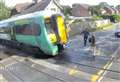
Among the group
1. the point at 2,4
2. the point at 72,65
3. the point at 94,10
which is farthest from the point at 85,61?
the point at 94,10

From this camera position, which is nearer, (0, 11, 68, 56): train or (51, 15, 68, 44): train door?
(0, 11, 68, 56): train

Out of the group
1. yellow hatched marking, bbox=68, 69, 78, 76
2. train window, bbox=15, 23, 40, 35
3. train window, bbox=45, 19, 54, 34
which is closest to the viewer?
yellow hatched marking, bbox=68, 69, 78, 76

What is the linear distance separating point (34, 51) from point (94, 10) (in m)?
58.7

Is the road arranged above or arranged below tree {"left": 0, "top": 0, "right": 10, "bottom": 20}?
below

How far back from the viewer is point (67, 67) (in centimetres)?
1844

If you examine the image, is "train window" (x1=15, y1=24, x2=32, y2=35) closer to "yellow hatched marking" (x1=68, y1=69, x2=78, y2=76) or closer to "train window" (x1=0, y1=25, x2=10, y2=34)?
"train window" (x1=0, y1=25, x2=10, y2=34)

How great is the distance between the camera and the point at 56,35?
847 inches

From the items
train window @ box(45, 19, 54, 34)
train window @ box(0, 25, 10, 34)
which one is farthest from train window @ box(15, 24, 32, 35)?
train window @ box(0, 25, 10, 34)

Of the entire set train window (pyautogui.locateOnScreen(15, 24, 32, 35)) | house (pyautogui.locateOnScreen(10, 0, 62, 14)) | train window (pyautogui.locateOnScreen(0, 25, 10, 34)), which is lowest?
train window (pyautogui.locateOnScreen(0, 25, 10, 34))

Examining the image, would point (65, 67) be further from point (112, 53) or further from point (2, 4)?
point (2, 4)

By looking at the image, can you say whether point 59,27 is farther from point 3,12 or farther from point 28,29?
point 3,12

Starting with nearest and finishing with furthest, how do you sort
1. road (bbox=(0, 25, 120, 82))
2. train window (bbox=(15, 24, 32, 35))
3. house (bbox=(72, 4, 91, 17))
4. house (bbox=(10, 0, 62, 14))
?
road (bbox=(0, 25, 120, 82)) → train window (bbox=(15, 24, 32, 35)) → house (bbox=(10, 0, 62, 14)) → house (bbox=(72, 4, 91, 17))

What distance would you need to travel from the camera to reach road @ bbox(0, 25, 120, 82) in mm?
15741

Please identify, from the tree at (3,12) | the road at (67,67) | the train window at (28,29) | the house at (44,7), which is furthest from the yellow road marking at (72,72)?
the tree at (3,12)
